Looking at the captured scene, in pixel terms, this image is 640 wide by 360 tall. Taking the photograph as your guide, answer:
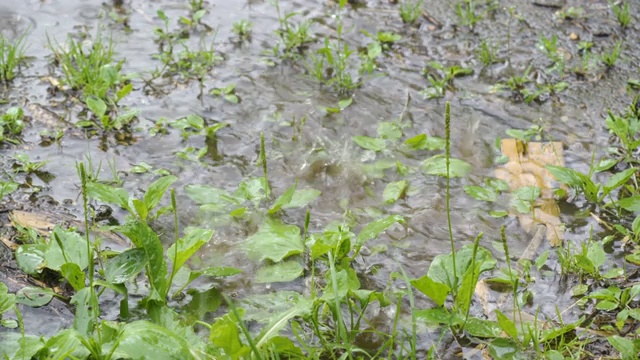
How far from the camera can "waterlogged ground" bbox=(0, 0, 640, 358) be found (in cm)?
284

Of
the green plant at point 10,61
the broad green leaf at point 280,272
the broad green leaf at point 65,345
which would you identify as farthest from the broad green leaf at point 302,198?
the green plant at point 10,61

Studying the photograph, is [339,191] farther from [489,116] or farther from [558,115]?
[558,115]

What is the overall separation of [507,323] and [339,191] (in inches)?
43.9

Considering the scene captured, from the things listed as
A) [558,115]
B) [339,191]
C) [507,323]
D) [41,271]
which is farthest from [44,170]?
[558,115]

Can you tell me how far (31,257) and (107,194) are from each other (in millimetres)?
351

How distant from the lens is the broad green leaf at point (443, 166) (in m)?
3.17

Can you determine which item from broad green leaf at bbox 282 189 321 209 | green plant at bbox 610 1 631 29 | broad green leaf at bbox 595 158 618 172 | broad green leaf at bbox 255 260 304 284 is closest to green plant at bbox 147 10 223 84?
broad green leaf at bbox 282 189 321 209

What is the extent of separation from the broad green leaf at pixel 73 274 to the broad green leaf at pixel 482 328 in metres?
1.31

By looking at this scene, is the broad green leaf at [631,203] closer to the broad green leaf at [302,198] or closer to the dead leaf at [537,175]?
the dead leaf at [537,175]

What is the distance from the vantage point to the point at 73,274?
2258mm

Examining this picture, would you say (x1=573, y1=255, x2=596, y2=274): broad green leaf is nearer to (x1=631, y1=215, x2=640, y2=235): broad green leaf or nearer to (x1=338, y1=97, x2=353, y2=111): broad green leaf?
(x1=631, y1=215, x2=640, y2=235): broad green leaf

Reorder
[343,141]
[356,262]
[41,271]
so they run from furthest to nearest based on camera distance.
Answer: [343,141], [356,262], [41,271]

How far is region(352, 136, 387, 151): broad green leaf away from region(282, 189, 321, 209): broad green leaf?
49 cm

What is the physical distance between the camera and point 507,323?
2.23 m
